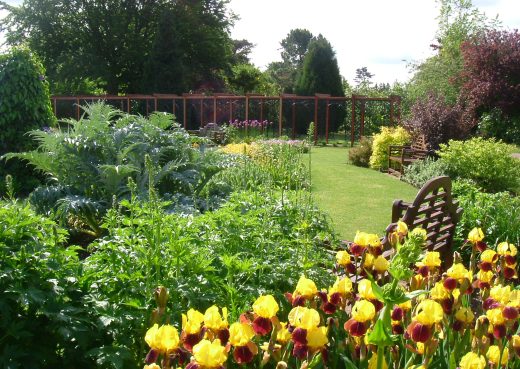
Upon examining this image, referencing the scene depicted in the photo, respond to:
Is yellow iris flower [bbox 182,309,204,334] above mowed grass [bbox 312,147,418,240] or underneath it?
above

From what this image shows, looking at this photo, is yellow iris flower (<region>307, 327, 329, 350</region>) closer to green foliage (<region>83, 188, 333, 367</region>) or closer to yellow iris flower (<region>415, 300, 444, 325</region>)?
yellow iris flower (<region>415, 300, 444, 325</region>)

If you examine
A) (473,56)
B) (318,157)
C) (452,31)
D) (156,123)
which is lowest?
(318,157)

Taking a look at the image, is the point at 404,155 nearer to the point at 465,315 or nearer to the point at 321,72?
the point at 465,315

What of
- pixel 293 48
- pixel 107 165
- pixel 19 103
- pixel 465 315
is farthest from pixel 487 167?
pixel 293 48

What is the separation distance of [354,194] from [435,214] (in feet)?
17.4

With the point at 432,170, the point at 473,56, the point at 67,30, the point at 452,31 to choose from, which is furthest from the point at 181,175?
the point at 67,30

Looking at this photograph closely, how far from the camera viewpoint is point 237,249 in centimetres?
303

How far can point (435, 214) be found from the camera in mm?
4156

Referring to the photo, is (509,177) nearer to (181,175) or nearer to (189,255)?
(181,175)

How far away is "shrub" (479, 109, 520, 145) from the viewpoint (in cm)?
1894

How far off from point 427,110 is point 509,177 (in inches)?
152

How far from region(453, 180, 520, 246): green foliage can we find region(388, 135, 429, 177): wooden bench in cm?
534

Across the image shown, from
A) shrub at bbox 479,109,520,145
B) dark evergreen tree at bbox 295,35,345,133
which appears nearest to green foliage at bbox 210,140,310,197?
shrub at bbox 479,109,520,145

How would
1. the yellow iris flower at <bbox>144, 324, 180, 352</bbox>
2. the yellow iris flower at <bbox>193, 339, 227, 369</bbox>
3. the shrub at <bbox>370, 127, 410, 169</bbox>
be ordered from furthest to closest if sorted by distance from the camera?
the shrub at <bbox>370, 127, 410, 169</bbox>
the yellow iris flower at <bbox>144, 324, 180, 352</bbox>
the yellow iris flower at <bbox>193, 339, 227, 369</bbox>
